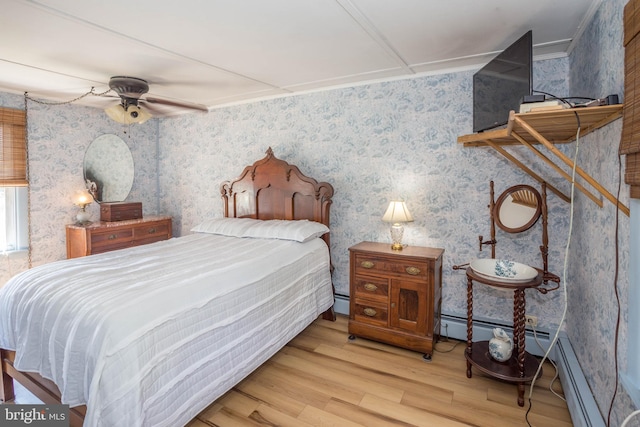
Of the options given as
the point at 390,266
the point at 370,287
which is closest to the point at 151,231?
the point at 370,287

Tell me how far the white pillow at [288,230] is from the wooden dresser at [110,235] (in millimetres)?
1689

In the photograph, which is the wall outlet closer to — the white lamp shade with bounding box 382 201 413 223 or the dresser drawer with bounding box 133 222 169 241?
the white lamp shade with bounding box 382 201 413 223

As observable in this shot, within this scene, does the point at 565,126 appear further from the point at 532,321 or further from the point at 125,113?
the point at 125,113

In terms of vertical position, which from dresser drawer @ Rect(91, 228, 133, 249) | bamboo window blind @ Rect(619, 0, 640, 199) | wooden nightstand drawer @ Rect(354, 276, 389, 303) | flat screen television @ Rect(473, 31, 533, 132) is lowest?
wooden nightstand drawer @ Rect(354, 276, 389, 303)

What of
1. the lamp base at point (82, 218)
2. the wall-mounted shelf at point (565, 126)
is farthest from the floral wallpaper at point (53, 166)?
the wall-mounted shelf at point (565, 126)

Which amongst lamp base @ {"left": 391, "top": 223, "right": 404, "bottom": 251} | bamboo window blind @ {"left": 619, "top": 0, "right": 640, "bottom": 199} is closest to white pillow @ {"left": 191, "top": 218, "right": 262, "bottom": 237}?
lamp base @ {"left": 391, "top": 223, "right": 404, "bottom": 251}

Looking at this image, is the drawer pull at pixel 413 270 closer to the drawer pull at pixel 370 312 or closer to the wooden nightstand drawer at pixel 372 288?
the wooden nightstand drawer at pixel 372 288

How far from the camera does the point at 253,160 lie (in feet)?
13.0

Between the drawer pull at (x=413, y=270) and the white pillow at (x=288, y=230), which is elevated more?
the white pillow at (x=288, y=230)

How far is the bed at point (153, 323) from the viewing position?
4.77 ft

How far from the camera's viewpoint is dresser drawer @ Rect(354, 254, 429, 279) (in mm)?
2614

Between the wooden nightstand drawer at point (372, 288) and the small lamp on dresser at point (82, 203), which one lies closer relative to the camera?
the wooden nightstand drawer at point (372, 288)

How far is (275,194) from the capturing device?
365cm

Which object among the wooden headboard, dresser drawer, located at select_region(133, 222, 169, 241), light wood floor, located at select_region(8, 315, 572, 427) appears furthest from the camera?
dresser drawer, located at select_region(133, 222, 169, 241)
